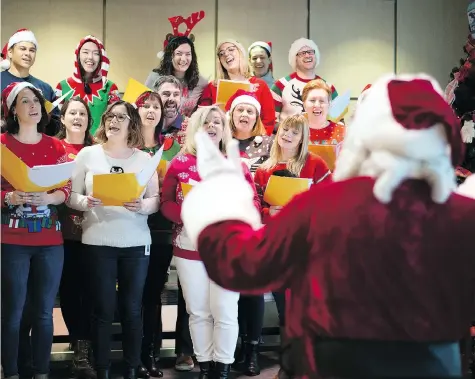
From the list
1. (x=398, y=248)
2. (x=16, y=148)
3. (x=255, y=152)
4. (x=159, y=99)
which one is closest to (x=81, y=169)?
(x=16, y=148)

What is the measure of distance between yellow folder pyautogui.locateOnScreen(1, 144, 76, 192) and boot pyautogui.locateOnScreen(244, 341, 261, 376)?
1347mm

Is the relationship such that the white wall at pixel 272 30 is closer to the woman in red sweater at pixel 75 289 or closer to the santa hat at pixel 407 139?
the woman in red sweater at pixel 75 289

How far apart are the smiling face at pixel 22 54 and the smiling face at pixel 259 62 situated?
1551mm

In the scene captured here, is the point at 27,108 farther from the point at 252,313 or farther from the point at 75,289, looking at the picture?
the point at 252,313

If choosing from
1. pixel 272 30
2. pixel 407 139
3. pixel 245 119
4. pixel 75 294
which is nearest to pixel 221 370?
pixel 75 294

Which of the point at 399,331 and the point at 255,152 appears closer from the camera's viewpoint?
the point at 399,331

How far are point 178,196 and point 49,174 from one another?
68 centimetres

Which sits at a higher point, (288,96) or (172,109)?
(288,96)

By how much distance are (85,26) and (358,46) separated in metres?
2.61

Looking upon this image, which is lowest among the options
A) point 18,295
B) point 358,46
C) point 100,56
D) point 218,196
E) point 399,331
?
point 18,295

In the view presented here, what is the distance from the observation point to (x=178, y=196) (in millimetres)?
3178

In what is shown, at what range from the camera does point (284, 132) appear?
3443 millimetres

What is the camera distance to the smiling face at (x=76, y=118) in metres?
3.40

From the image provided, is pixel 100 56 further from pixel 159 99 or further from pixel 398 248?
pixel 398 248
